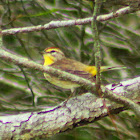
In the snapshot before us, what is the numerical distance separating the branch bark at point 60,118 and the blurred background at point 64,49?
1121 mm

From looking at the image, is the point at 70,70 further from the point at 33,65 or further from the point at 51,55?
the point at 33,65

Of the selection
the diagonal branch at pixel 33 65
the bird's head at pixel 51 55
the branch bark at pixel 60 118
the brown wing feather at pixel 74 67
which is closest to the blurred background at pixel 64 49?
the bird's head at pixel 51 55

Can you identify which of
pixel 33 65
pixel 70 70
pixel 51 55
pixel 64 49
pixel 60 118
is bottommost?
pixel 60 118

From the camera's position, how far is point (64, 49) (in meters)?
3.97

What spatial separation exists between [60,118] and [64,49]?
174cm

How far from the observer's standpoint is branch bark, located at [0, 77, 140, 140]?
2357 mm

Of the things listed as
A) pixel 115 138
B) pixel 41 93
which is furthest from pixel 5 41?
pixel 115 138

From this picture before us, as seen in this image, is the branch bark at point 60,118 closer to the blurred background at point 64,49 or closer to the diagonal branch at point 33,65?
the diagonal branch at point 33,65

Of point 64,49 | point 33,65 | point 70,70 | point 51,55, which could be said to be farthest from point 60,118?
point 64,49

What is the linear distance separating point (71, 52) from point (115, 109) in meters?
1.70

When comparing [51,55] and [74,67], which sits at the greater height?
[51,55]

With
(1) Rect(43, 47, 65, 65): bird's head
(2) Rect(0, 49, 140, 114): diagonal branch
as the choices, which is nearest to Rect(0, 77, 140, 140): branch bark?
(2) Rect(0, 49, 140, 114): diagonal branch

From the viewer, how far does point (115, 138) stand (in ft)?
12.0

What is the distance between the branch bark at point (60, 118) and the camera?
2357mm
